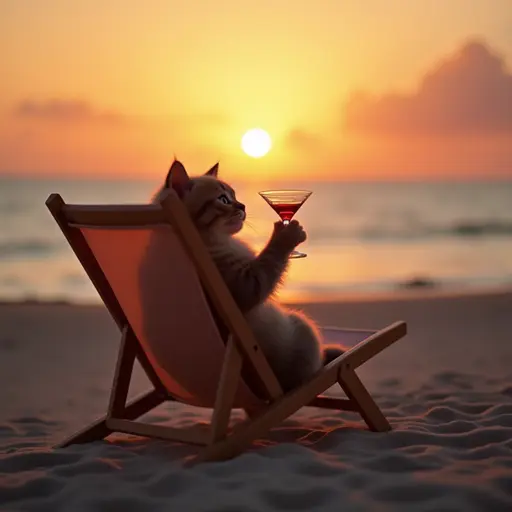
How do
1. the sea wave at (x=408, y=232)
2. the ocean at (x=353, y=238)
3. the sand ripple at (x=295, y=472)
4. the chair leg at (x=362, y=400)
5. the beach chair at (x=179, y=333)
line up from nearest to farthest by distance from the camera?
1. the sand ripple at (x=295, y=472)
2. the beach chair at (x=179, y=333)
3. the chair leg at (x=362, y=400)
4. the ocean at (x=353, y=238)
5. the sea wave at (x=408, y=232)

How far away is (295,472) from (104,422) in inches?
37.4

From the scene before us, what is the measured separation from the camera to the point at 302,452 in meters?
2.94

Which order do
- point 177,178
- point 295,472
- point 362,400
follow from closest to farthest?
point 295,472 < point 177,178 < point 362,400

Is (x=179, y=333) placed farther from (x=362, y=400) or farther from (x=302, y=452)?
(x=362, y=400)

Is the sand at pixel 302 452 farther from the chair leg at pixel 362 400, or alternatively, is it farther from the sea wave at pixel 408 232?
the sea wave at pixel 408 232

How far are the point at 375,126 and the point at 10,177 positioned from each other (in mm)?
18838

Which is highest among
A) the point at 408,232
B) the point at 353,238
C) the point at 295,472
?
the point at 408,232

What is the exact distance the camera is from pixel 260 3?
868cm

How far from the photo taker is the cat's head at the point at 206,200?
294cm

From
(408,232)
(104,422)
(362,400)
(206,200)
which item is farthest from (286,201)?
(408,232)

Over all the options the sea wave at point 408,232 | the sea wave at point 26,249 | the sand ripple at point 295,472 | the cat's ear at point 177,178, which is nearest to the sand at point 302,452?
the sand ripple at point 295,472

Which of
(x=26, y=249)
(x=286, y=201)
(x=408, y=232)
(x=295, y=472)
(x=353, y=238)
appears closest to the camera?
(x=295, y=472)

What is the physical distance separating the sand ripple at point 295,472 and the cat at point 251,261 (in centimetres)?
35

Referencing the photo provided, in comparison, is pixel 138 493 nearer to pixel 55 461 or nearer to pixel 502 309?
pixel 55 461
